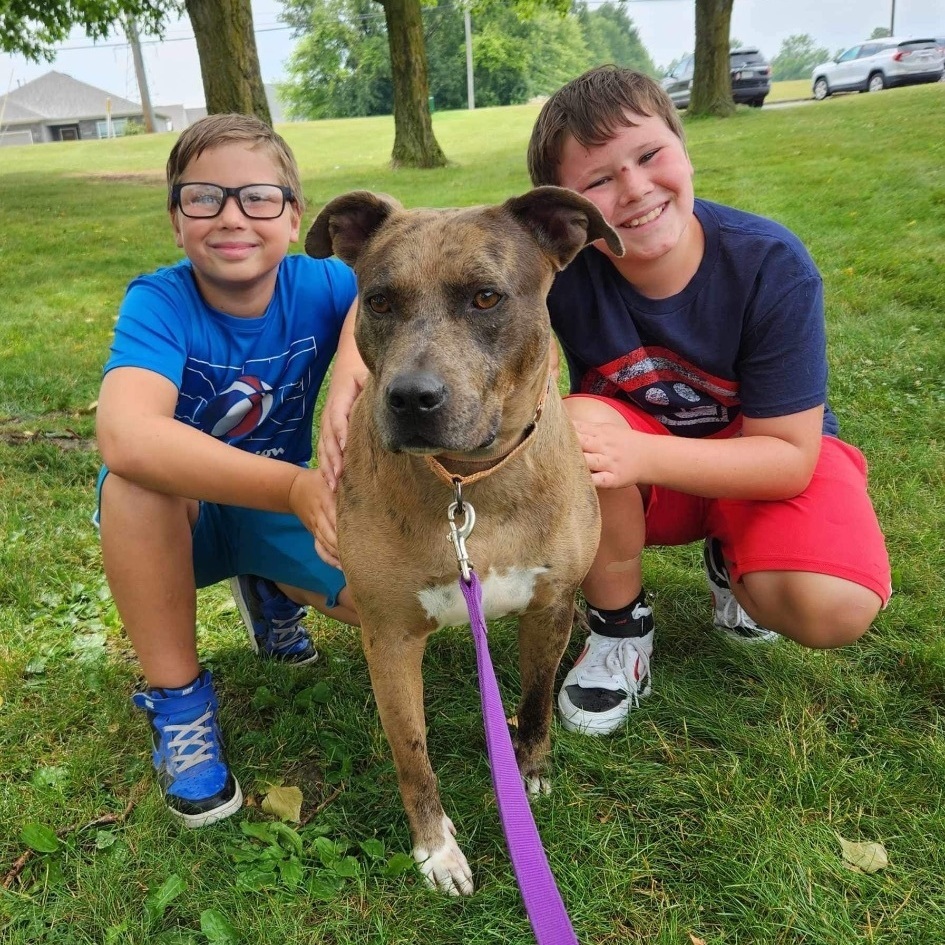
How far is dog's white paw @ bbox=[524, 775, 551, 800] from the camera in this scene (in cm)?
272

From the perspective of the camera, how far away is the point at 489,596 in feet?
7.80

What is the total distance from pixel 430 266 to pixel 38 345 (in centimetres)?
631

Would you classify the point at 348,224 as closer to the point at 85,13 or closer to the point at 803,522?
the point at 803,522

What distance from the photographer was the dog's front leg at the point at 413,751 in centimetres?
240

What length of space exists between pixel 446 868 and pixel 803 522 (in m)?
1.61

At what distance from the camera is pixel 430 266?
223 centimetres

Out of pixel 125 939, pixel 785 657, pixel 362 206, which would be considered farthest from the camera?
pixel 785 657

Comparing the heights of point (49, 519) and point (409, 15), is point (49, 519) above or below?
below

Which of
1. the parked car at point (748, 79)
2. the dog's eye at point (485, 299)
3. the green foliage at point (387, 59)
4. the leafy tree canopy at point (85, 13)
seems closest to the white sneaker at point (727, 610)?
the dog's eye at point (485, 299)

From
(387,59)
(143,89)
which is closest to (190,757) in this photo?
(143,89)

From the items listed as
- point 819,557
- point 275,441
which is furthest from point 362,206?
point 819,557

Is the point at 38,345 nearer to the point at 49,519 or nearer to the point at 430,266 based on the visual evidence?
the point at 49,519

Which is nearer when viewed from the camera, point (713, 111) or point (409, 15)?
point (409, 15)

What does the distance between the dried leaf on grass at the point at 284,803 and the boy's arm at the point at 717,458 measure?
143 centimetres
